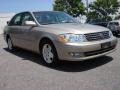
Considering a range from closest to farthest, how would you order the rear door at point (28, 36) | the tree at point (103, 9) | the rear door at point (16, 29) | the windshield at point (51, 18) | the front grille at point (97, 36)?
1. the front grille at point (97, 36)
2. the rear door at point (28, 36)
3. the windshield at point (51, 18)
4. the rear door at point (16, 29)
5. the tree at point (103, 9)

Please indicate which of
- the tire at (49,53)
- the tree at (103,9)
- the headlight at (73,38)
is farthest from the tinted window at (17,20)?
the tree at (103,9)

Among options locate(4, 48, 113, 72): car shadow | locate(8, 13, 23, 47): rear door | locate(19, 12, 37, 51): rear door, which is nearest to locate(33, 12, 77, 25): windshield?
locate(19, 12, 37, 51): rear door

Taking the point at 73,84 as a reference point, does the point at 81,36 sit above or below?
above

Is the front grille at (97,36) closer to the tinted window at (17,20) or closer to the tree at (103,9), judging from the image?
the tinted window at (17,20)

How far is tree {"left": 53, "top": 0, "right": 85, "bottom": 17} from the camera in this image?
33.2 m

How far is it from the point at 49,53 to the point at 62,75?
3.52 ft

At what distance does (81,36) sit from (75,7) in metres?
28.0

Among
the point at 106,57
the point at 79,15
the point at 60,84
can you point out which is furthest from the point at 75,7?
the point at 60,84

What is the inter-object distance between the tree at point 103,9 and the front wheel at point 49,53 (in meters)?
26.7

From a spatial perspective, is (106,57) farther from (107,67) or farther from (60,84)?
(60,84)

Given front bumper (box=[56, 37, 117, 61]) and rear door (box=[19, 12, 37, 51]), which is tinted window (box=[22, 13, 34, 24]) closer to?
rear door (box=[19, 12, 37, 51])

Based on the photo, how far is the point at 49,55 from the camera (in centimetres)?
659

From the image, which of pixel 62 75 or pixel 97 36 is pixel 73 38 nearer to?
pixel 97 36

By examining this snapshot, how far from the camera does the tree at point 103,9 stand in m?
32.1
